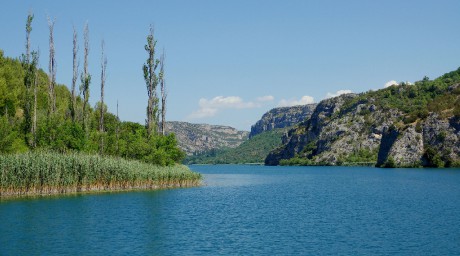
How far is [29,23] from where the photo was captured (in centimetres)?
7538

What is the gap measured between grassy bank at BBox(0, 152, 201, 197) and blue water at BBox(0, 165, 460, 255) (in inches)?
87.6

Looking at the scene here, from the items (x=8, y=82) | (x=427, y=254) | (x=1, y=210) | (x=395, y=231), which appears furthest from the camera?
(x=8, y=82)

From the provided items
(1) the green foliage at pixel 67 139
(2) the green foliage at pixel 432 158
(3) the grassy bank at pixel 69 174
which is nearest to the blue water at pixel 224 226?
(3) the grassy bank at pixel 69 174

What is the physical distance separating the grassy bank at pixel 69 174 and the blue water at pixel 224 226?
2.22m

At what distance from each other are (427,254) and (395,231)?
7384 millimetres

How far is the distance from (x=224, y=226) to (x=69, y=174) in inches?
921

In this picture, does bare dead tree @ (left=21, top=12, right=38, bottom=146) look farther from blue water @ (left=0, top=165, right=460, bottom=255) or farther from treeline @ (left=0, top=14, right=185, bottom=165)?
blue water @ (left=0, top=165, right=460, bottom=255)

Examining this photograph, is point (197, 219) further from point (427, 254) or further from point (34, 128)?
point (34, 128)

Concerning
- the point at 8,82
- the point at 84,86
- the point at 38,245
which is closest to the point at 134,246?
the point at 38,245

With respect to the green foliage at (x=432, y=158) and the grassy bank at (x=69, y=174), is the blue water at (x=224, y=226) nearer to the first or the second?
Result: the grassy bank at (x=69, y=174)

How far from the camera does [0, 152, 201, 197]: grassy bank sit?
157 feet

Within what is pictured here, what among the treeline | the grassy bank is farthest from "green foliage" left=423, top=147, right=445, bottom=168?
the grassy bank

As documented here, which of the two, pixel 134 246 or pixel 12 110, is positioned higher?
pixel 12 110

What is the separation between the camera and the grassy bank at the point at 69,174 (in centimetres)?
4791
